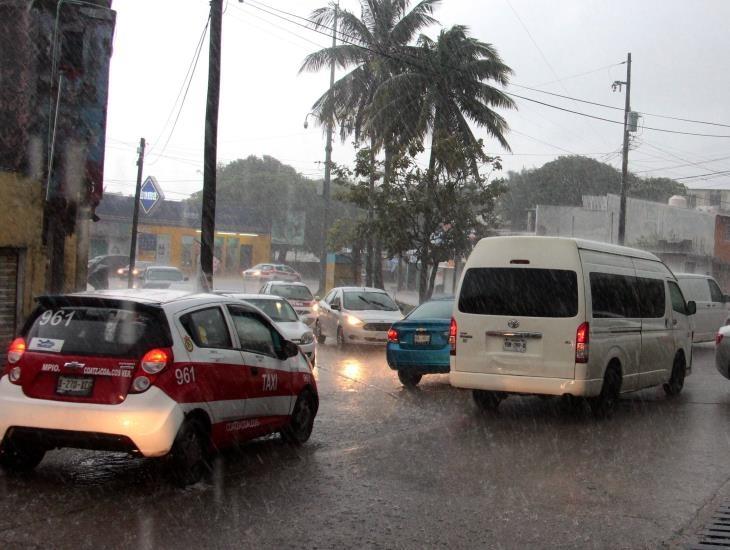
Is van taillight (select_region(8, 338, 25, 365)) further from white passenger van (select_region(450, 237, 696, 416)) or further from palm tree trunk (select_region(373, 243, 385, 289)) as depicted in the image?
palm tree trunk (select_region(373, 243, 385, 289))

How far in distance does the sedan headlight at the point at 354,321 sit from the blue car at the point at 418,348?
583cm

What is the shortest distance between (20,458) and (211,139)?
9.59 m

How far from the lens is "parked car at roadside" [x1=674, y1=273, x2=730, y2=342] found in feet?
73.3

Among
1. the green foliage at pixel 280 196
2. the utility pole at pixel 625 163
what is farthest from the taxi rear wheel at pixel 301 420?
the green foliage at pixel 280 196

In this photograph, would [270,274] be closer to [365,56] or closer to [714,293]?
[365,56]

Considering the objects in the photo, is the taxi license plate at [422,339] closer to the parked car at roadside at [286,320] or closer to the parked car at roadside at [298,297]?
the parked car at roadside at [286,320]

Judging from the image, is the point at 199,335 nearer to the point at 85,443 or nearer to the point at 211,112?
the point at 85,443

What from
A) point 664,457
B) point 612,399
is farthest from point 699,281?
point 664,457

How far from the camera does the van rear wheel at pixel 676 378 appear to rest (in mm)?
13797

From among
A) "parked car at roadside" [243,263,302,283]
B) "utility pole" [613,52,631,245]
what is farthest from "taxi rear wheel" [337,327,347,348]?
"parked car at roadside" [243,263,302,283]

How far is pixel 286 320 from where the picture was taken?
54.2 feet

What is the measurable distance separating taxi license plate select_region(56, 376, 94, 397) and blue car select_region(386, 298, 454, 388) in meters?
7.90

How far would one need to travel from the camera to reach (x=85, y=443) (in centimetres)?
681

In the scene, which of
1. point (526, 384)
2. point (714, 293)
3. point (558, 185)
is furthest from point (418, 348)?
point (558, 185)
